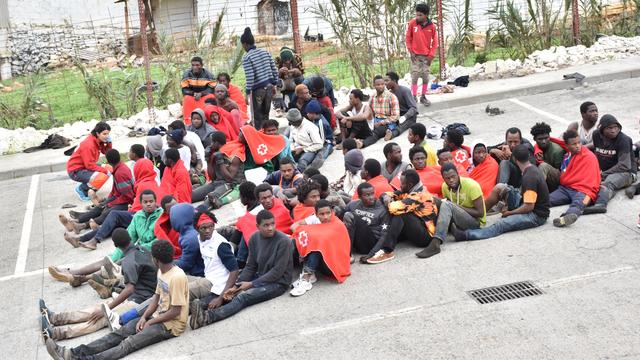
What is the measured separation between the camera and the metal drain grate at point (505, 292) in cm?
859

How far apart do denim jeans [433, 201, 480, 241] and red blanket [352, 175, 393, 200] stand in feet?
2.33

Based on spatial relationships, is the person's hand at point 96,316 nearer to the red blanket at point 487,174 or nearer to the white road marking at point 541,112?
the red blanket at point 487,174

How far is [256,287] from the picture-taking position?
903cm

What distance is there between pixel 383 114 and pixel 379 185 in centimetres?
421

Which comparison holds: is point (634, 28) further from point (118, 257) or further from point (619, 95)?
point (118, 257)

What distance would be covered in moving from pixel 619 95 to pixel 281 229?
26.8 feet

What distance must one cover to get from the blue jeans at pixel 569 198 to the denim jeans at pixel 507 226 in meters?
0.47

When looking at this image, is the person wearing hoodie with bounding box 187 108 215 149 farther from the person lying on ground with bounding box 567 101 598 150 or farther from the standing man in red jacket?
the person lying on ground with bounding box 567 101 598 150

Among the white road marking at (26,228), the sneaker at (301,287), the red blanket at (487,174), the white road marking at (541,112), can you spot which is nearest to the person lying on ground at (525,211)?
the red blanket at (487,174)

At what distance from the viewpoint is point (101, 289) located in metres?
9.80

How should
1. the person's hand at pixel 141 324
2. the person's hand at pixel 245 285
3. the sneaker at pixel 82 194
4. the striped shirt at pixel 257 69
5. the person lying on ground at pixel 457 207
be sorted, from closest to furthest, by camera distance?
the person's hand at pixel 141 324 → the person's hand at pixel 245 285 → the person lying on ground at pixel 457 207 → the sneaker at pixel 82 194 → the striped shirt at pixel 257 69

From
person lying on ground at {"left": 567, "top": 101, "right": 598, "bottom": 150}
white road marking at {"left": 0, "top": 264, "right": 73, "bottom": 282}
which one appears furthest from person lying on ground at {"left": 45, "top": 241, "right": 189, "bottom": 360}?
person lying on ground at {"left": 567, "top": 101, "right": 598, "bottom": 150}

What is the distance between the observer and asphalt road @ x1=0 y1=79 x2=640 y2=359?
7809 mm

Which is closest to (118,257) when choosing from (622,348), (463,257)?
(463,257)
